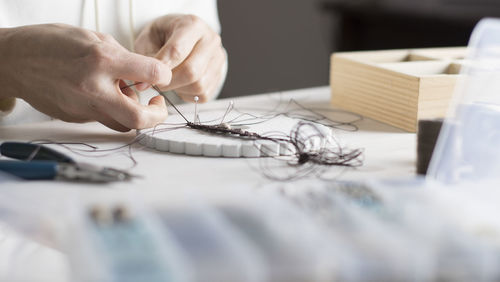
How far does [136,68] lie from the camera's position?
2.73 feet

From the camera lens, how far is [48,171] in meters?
0.69

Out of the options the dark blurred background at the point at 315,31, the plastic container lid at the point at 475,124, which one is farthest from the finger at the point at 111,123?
the dark blurred background at the point at 315,31

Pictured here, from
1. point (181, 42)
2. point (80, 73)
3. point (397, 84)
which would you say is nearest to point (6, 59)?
point (80, 73)

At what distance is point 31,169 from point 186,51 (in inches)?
16.9

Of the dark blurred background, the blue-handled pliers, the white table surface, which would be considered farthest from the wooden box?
the dark blurred background

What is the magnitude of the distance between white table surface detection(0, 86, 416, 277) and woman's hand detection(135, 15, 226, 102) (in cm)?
13

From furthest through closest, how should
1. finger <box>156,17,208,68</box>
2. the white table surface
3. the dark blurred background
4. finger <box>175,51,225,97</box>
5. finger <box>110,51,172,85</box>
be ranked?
the dark blurred background, finger <box>175,51,225,97</box>, finger <box>156,17,208,68</box>, finger <box>110,51,172,85</box>, the white table surface

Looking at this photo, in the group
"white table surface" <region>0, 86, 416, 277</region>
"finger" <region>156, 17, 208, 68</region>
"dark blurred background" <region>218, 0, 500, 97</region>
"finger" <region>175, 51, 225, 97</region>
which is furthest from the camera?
"dark blurred background" <region>218, 0, 500, 97</region>

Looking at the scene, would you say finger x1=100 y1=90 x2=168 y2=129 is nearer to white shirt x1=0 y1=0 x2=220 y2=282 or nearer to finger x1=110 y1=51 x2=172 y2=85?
finger x1=110 y1=51 x2=172 y2=85

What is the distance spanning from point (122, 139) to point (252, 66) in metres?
2.12

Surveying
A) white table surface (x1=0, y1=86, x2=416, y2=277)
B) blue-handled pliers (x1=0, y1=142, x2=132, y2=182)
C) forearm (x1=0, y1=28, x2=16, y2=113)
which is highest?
forearm (x1=0, y1=28, x2=16, y2=113)

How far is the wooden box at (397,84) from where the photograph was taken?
1.01 meters

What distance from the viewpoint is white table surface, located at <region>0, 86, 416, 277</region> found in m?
0.67

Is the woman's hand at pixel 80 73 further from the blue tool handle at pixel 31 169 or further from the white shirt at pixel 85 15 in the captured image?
the white shirt at pixel 85 15
